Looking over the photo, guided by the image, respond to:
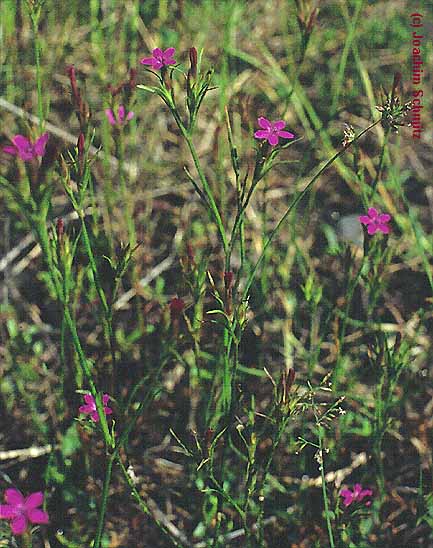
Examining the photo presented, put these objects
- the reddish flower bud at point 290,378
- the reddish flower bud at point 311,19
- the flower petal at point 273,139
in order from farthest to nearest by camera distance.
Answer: the reddish flower bud at point 311,19 → the flower petal at point 273,139 → the reddish flower bud at point 290,378

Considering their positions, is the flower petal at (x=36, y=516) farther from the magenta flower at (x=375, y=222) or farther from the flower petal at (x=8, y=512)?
the magenta flower at (x=375, y=222)

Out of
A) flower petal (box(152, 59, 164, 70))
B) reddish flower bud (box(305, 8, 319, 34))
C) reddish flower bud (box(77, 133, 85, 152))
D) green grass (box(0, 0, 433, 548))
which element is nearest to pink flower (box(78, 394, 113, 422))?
green grass (box(0, 0, 433, 548))

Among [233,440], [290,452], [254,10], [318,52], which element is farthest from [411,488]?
[254,10]

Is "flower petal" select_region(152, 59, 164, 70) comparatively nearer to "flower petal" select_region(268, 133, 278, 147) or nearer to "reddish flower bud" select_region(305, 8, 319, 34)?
"flower petal" select_region(268, 133, 278, 147)

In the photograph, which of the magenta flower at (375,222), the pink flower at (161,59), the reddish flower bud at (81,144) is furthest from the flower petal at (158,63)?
the magenta flower at (375,222)

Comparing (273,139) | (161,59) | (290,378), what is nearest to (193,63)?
(161,59)

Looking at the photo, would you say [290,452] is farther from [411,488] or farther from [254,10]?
[254,10]

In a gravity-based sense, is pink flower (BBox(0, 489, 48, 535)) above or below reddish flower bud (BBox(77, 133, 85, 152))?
below
